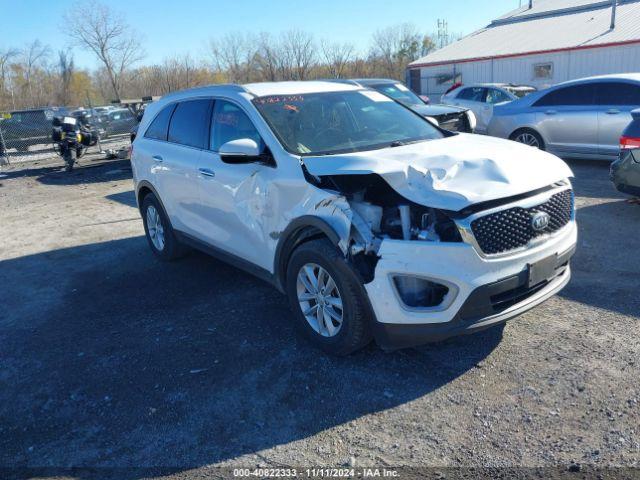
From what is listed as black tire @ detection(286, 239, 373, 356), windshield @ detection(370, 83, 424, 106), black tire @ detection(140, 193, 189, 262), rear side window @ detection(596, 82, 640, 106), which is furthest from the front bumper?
windshield @ detection(370, 83, 424, 106)

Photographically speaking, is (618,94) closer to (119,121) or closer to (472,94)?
(472,94)

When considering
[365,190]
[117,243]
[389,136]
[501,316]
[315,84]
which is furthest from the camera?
[117,243]

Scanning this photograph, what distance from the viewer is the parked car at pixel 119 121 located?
1980cm

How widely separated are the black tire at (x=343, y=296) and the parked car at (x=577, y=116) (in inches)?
307

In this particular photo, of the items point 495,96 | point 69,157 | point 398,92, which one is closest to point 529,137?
point 398,92

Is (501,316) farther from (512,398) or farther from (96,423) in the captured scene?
(96,423)

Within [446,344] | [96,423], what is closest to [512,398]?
[446,344]

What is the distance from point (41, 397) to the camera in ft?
12.1

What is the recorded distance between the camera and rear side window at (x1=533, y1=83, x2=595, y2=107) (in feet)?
32.0

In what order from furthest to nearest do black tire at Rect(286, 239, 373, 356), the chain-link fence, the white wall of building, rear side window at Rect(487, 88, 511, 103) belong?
1. the white wall of building
2. the chain-link fence
3. rear side window at Rect(487, 88, 511, 103)
4. black tire at Rect(286, 239, 373, 356)

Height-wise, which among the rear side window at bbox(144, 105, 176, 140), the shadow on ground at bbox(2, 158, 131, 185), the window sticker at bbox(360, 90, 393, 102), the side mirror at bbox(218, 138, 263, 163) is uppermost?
the window sticker at bbox(360, 90, 393, 102)

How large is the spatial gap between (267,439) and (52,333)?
266 centimetres

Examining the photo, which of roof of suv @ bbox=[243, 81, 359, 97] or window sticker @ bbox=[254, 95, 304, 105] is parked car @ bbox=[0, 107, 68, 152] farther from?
window sticker @ bbox=[254, 95, 304, 105]

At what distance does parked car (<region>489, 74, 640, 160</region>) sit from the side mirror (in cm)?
772
